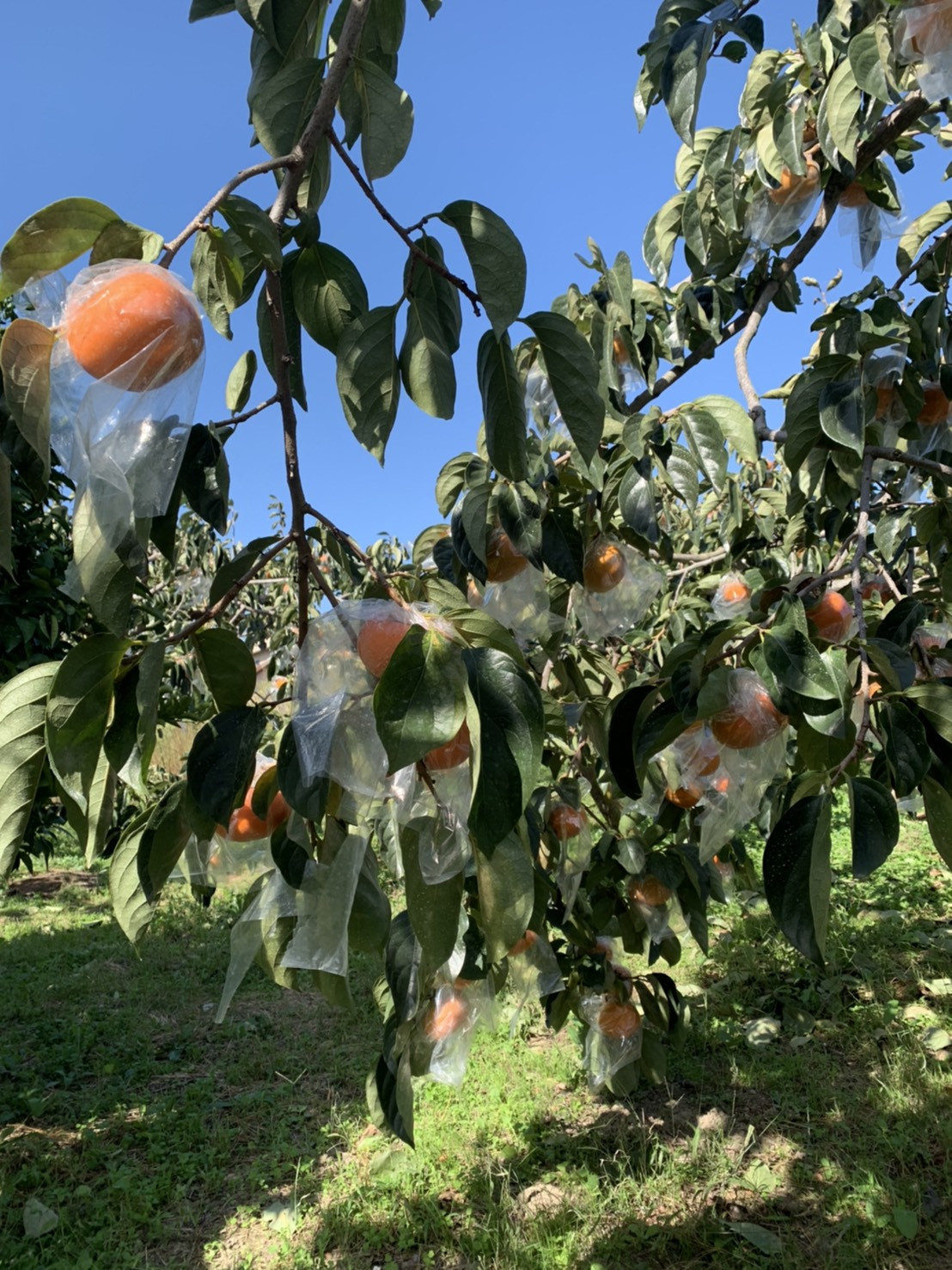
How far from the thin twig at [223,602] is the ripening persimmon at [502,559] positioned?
0.51 meters

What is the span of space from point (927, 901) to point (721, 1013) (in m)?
1.50

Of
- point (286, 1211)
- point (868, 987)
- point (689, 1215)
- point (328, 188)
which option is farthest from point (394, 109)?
point (868, 987)

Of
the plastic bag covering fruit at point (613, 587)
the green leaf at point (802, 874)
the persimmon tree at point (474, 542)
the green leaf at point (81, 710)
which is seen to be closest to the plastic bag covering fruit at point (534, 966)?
the persimmon tree at point (474, 542)

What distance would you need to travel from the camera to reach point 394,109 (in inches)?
30.3

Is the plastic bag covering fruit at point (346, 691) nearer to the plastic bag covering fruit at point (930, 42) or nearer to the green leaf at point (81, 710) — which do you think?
the green leaf at point (81, 710)

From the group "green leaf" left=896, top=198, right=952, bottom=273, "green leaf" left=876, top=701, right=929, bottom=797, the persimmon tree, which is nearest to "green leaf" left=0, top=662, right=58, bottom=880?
the persimmon tree

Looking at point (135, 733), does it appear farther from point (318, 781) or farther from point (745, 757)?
point (745, 757)

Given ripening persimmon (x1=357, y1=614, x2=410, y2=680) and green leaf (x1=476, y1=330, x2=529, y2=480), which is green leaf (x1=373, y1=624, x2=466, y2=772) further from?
green leaf (x1=476, y1=330, x2=529, y2=480)

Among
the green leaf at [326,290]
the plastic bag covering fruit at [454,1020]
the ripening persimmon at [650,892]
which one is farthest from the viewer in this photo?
the ripening persimmon at [650,892]

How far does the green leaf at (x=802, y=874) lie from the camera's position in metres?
0.73

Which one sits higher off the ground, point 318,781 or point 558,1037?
point 318,781

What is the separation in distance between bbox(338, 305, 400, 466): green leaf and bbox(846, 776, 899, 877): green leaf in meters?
0.52

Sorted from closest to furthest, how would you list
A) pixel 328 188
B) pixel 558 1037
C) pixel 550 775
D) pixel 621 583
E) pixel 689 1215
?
pixel 328 188 < pixel 621 583 < pixel 550 775 < pixel 689 1215 < pixel 558 1037

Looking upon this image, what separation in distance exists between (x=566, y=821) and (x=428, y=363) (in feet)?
3.28
